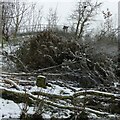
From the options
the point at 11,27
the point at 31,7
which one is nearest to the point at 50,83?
the point at 11,27

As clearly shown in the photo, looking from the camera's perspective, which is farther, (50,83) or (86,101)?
(50,83)

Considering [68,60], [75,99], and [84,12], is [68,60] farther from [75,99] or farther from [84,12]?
[84,12]

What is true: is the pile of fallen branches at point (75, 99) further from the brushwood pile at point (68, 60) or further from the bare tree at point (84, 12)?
the bare tree at point (84, 12)

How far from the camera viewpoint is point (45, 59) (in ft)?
32.3

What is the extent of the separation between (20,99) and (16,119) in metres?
0.69

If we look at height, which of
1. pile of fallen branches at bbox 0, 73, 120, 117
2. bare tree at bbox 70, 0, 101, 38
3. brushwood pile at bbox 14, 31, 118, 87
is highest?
bare tree at bbox 70, 0, 101, 38

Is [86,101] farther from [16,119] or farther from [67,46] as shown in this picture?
[67,46]

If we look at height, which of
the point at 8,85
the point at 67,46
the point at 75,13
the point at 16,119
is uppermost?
the point at 75,13

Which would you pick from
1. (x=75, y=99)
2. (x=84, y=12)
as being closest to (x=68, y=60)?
(x=75, y=99)

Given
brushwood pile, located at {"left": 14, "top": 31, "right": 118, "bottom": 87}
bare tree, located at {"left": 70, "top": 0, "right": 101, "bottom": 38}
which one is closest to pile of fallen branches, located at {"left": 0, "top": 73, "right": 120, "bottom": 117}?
brushwood pile, located at {"left": 14, "top": 31, "right": 118, "bottom": 87}

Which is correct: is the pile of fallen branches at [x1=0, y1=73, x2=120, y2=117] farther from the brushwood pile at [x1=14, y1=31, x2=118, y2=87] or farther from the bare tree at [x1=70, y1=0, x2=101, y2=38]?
the bare tree at [x1=70, y1=0, x2=101, y2=38]

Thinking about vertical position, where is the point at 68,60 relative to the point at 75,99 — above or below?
above

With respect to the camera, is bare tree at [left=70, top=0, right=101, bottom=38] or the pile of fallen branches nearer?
the pile of fallen branches

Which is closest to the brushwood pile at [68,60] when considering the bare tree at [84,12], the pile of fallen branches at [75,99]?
the pile of fallen branches at [75,99]
